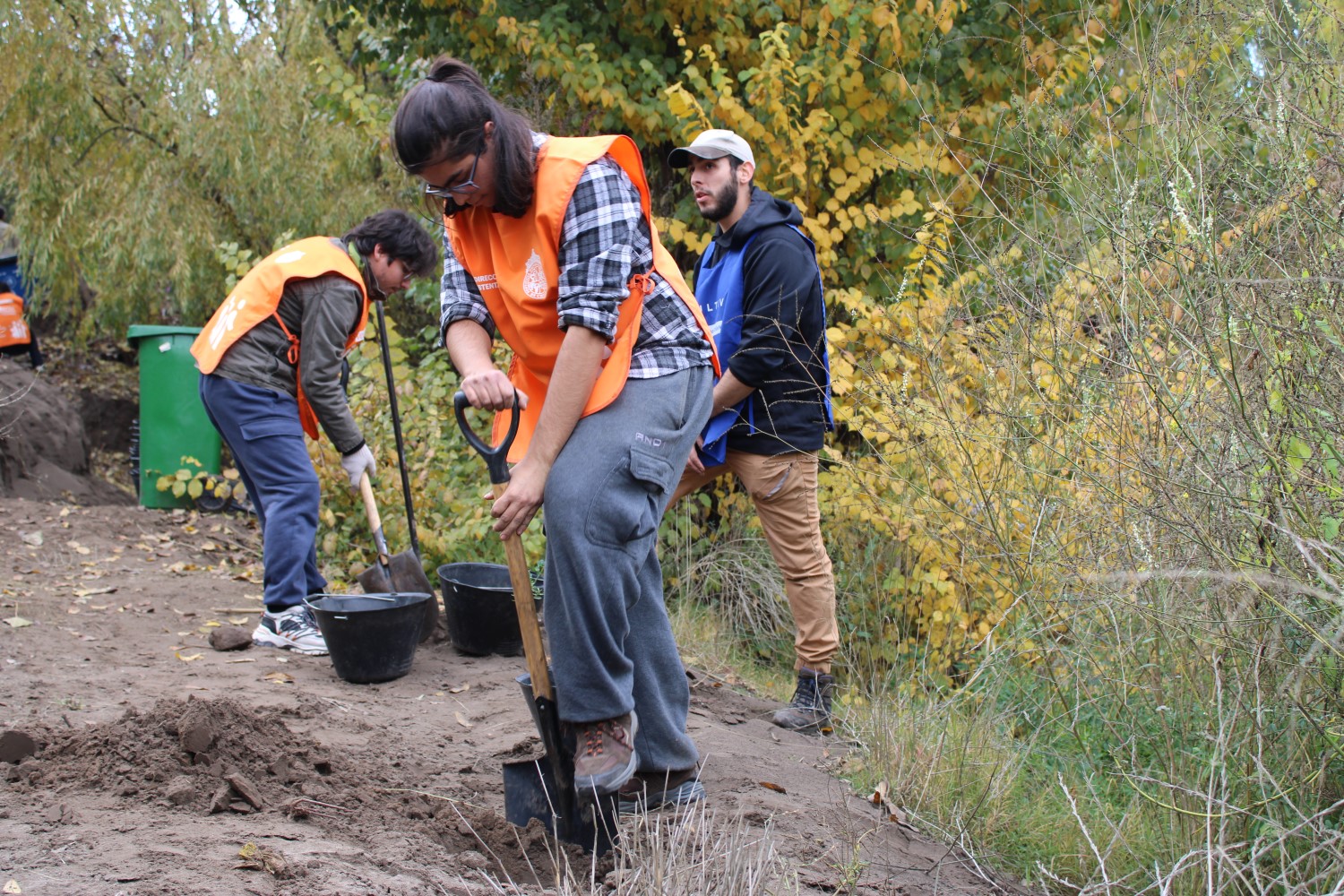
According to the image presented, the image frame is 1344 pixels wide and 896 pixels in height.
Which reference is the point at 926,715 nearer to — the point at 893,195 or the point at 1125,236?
the point at 1125,236

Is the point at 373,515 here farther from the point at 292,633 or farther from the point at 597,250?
the point at 597,250

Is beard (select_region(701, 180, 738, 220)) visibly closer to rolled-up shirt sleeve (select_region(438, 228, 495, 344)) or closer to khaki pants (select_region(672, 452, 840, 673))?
khaki pants (select_region(672, 452, 840, 673))

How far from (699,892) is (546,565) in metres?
0.92

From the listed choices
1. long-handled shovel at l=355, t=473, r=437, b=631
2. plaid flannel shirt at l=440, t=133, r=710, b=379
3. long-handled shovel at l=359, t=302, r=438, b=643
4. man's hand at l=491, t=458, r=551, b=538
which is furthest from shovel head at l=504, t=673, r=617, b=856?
long-handled shovel at l=355, t=473, r=437, b=631

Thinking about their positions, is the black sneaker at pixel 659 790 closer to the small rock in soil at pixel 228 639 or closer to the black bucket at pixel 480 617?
the black bucket at pixel 480 617

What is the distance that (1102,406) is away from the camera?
3.10 meters

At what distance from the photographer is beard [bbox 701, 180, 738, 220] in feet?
14.2

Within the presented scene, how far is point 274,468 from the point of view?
492cm

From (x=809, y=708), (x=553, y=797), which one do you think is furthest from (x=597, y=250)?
(x=809, y=708)

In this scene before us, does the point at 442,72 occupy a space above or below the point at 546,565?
above

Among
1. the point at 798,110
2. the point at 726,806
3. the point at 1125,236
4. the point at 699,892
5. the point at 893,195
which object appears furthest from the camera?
the point at 893,195

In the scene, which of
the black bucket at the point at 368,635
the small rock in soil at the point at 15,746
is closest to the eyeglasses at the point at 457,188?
the small rock in soil at the point at 15,746

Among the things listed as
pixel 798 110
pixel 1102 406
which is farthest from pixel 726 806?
pixel 798 110

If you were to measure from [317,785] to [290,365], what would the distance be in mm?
2415
